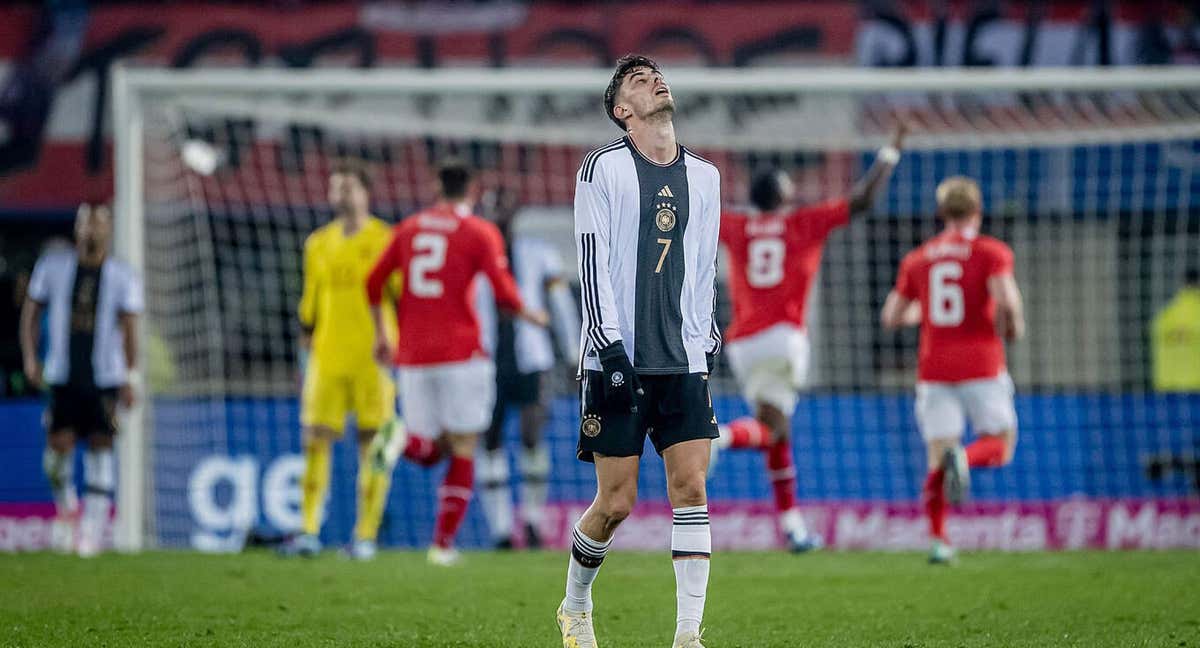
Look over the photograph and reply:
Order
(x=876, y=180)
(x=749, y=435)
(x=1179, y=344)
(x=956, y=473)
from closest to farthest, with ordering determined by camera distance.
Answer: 1. (x=956, y=473)
2. (x=876, y=180)
3. (x=749, y=435)
4. (x=1179, y=344)

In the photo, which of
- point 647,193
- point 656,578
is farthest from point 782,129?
point 647,193

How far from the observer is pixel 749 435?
380 inches

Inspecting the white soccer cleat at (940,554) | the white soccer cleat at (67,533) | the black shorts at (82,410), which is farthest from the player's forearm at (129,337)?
the white soccer cleat at (940,554)

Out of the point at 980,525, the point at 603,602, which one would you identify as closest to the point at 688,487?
the point at 603,602

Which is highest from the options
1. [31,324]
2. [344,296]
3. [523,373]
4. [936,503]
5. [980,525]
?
[344,296]

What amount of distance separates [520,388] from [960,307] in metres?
3.96

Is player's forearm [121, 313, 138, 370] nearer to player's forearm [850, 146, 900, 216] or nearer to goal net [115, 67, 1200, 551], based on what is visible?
goal net [115, 67, 1200, 551]

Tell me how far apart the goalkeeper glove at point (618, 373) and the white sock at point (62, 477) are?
257 inches

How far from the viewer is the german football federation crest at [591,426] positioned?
5281mm

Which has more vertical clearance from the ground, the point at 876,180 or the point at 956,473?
the point at 876,180

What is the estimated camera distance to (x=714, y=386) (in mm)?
13992

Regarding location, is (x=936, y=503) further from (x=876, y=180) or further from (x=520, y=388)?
(x=520, y=388)

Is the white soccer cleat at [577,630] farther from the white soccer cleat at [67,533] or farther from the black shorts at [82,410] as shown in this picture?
the white soccer cleat at [67,533]

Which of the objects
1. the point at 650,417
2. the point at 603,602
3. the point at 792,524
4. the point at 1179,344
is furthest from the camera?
the point at 1179,344
